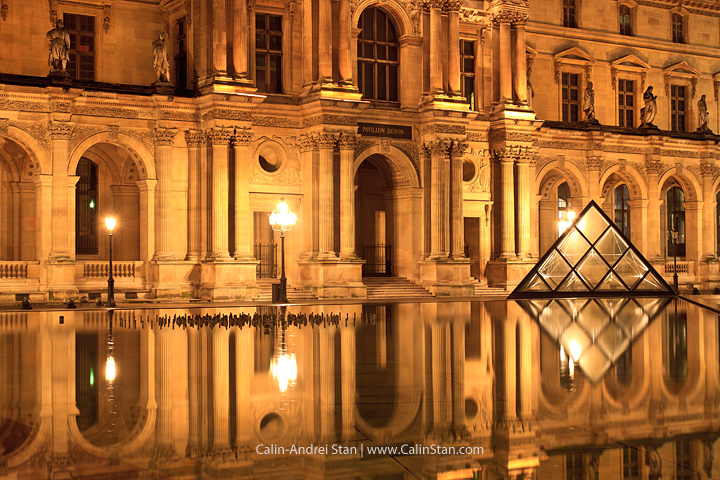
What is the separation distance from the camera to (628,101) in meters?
53.8

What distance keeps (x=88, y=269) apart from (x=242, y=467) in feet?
94.6

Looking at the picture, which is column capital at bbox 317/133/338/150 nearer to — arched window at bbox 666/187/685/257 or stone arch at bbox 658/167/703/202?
stone arch at bbox 658/167/703/202

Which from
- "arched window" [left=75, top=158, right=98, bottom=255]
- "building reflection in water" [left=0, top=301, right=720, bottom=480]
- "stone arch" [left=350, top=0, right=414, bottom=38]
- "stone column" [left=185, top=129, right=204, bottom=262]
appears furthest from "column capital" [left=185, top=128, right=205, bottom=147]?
"building reflection in water" [left=0, top=301, right=720, bottom=480]

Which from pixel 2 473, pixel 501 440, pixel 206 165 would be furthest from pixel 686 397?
pixel 206 165

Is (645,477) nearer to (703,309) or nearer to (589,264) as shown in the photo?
(703,309)

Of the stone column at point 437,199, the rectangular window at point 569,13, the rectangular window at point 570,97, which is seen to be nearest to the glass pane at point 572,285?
the stone column at point 437,199

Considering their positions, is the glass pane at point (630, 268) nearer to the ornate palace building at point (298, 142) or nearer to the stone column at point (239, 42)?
the ornate palace building at point (298, 142)

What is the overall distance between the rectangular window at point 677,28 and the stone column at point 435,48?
20512 millimetres

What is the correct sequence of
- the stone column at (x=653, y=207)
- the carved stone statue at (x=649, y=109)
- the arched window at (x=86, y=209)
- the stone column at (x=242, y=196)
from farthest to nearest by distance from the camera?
the stone column at (x=653, y=207), the carved stone statue at (x=649, y=109), the arched window at (x=86, y=209), the stone column at (x=242, y=196)

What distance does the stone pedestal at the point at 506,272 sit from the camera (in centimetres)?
4362

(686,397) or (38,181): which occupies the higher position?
(38,181)

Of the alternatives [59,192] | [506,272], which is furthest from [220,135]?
[506,272]

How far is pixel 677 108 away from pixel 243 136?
30.5 metres

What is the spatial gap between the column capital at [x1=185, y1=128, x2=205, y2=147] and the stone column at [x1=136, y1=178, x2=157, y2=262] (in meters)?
2.17
